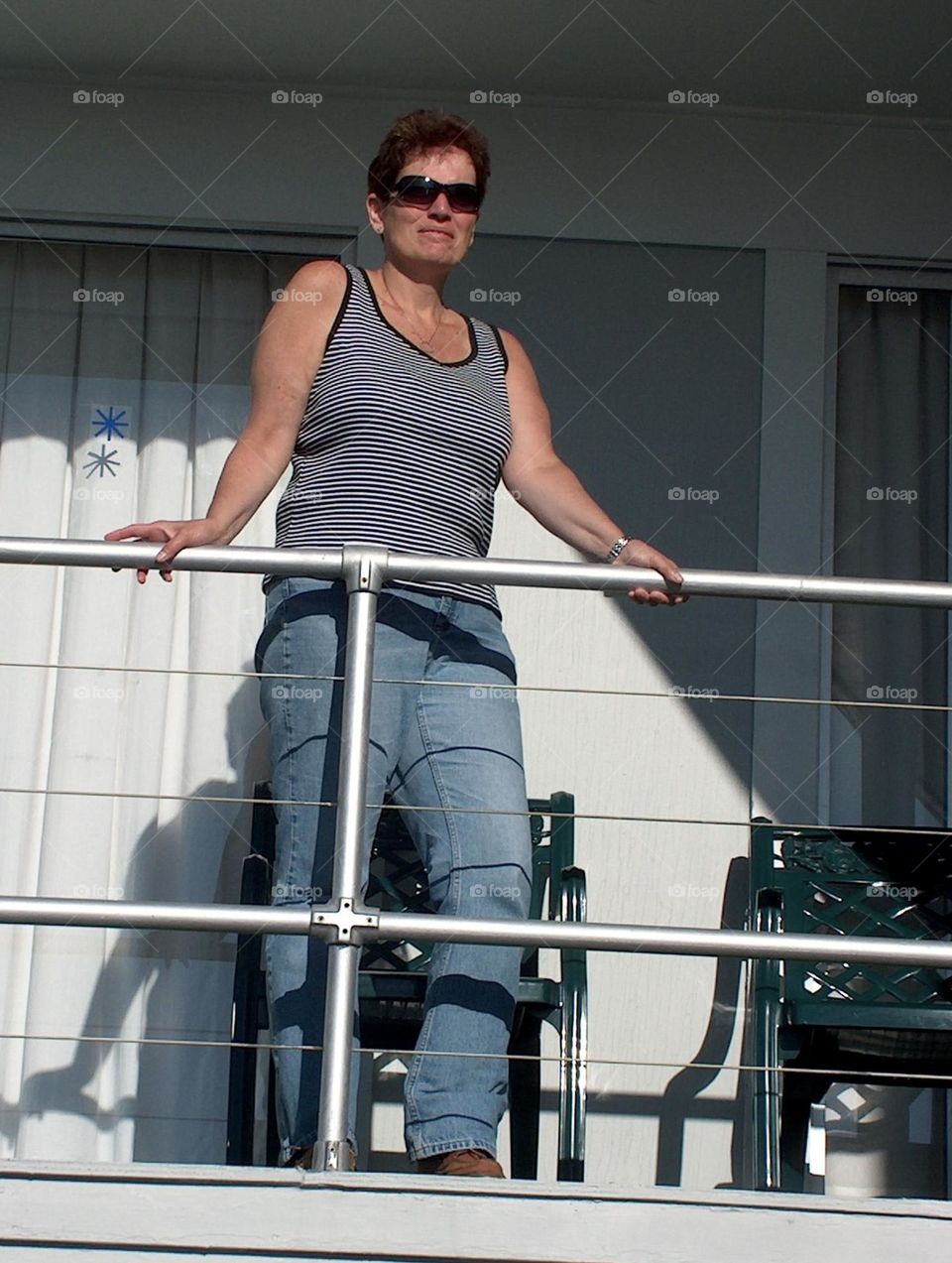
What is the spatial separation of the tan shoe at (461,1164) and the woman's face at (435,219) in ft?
4.97

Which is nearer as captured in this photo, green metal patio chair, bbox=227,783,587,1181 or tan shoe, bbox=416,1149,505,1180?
tan shoe, bbox=416,1149,505,1180

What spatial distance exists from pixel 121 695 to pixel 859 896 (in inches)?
72.3

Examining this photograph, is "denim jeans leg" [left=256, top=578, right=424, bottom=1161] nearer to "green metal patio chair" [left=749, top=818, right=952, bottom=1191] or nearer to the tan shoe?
the tan shoe

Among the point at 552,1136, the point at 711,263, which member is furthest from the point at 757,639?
the point at 552,1136

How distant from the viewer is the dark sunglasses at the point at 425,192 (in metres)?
3.19

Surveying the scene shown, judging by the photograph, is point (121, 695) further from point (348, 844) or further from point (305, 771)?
point (348, 844)

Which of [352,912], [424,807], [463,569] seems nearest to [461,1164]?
[352,912]

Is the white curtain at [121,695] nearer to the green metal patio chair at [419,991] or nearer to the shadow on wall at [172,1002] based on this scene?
the shadow on wall at [172,1002]

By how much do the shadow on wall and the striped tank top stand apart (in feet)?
4.51

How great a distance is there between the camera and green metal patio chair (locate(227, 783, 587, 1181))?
366 centimetres

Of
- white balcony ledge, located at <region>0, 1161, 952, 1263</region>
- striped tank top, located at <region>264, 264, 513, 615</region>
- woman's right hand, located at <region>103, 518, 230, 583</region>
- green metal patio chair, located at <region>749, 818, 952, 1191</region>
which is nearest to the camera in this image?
white balcony ledge, located at <region>0, 1161, 952, 1263</region>

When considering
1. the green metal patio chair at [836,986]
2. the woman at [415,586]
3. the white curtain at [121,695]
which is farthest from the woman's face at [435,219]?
the white curtain at [121,695]

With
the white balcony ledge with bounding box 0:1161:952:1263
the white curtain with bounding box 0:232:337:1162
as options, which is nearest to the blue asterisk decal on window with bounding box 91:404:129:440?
the white curtain with bounding box 0:232:337:1162

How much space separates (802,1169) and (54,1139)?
5.65 feet
